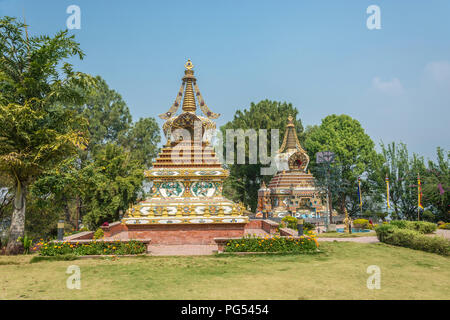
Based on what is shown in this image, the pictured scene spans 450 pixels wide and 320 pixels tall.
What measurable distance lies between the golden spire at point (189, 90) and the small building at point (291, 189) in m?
18.0

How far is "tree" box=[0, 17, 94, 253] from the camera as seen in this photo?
1409 centimetres

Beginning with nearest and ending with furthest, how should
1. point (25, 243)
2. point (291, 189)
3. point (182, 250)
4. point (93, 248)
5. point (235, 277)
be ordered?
1. point (235, 277)
2. point (93, 248)
3. point (25, 243)
4. point (182, 250)
5. point (291, 189)

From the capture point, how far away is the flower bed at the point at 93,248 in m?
12.9

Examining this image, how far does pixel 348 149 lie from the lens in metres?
41.4

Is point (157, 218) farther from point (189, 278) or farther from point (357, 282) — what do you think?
point (357, 282)

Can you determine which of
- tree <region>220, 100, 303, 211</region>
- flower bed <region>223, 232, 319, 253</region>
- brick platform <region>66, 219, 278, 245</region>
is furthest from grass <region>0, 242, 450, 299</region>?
tree <region>220, 100, 303, 211</region>

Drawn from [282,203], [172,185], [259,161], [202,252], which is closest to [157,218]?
[172,185]

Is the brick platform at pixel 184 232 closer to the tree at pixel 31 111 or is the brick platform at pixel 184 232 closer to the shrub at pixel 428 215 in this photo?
the tree at pixel 31 111

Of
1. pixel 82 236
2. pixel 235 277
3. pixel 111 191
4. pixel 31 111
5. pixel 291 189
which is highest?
pixel 31 111

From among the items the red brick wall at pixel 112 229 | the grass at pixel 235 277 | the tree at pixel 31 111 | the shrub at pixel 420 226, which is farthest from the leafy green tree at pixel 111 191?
the shrub at pixel 420 226

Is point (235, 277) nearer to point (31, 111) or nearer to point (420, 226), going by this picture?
point (31, 111)

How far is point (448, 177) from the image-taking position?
26.7 metres

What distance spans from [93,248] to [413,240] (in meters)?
14.1

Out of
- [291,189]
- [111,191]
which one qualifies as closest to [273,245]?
[111,191]
